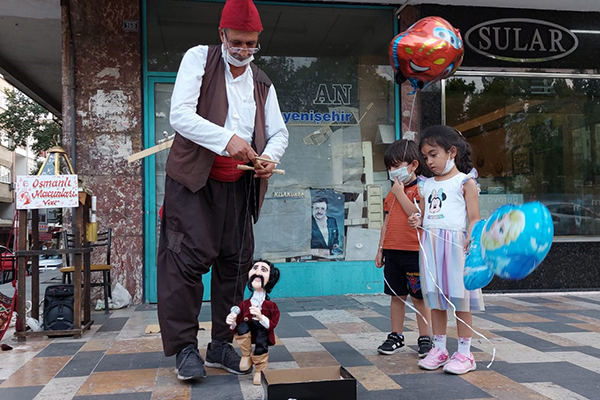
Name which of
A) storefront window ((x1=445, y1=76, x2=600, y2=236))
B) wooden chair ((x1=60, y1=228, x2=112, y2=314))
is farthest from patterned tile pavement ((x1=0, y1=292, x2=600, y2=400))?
storefront window ((x1=445, y1=76, x2=600, y2=236))

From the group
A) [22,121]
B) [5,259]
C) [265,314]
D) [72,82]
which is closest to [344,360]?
[265,314]

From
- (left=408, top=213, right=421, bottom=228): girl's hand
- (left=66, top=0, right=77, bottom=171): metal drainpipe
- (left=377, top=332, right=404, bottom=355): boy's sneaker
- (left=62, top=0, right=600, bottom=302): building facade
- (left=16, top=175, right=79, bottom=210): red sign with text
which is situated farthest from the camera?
(left=62, top=0, right=600, bottom=302): building facade

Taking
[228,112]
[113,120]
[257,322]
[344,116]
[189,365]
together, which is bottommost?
[189,365]

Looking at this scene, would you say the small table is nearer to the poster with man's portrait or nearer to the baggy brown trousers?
the baggy brown trousers

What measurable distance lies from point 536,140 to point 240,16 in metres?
5.19

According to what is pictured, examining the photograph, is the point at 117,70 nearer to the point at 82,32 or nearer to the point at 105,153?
the point at 82,32

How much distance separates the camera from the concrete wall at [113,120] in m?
5.88

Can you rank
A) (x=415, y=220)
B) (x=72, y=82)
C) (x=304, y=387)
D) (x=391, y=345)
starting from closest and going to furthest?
(x=304, y=387) < (x=415, y=220) < (x=391, y=345) < (x=72, y=82)

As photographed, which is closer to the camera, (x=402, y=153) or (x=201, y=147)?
(x=201, y=147)

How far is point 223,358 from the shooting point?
10.8ft

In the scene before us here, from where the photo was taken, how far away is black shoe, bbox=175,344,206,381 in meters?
2.97

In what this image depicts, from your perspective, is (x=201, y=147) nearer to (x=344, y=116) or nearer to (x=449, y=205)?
(x=449, y=205)

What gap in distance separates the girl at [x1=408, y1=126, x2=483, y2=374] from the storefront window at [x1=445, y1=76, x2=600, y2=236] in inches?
133

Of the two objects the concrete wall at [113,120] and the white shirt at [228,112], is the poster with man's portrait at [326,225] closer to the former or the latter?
the concrete wall at [113,120]
